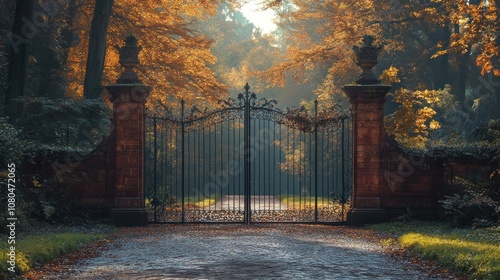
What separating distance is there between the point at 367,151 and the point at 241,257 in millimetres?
6554

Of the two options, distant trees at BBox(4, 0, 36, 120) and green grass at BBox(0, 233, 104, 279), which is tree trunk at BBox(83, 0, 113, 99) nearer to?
distant trees at BBox(4, 0, 36, 120)

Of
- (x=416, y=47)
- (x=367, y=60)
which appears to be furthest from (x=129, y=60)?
(x=416, y=47)

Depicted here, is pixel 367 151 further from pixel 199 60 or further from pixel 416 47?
pixel 416 47

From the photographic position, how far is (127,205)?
54.3 feet

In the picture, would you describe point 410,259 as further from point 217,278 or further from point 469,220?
point 469,220

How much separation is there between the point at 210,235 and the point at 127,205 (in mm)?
2970

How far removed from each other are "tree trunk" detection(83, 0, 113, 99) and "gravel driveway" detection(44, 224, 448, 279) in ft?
28.2

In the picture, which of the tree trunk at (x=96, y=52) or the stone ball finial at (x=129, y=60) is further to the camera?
the tree trunk at (x=96, y=52)

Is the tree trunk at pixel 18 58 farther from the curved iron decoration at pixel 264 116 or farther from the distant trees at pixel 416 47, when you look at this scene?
the distant trees at pixel 416 47

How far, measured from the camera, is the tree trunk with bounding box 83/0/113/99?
75.8ft

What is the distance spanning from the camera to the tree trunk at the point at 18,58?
66.9ft

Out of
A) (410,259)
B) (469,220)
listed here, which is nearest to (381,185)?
(469,220)

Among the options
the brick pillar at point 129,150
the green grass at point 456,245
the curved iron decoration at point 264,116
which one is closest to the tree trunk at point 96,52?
the curved iron decoration at point 264,116

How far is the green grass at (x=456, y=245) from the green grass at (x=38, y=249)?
17.9 feet
